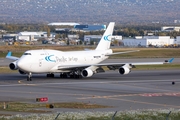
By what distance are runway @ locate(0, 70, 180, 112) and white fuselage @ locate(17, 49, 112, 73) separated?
1.35m

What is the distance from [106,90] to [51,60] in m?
Answer: 12.2

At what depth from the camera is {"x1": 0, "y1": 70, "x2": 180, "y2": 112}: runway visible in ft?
148

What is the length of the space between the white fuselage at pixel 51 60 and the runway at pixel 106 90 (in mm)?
1350

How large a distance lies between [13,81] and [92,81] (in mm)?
8160

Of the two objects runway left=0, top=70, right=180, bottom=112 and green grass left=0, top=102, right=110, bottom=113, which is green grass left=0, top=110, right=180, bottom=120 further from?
runway left=0, top=70, right=180, bottom=112

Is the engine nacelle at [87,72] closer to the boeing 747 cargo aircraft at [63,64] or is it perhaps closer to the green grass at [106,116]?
the boeing 747 cargo aircraft at [63,64]

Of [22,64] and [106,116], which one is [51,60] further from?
[106,116]

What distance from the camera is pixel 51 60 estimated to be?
63.9m

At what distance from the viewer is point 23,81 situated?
6225cm

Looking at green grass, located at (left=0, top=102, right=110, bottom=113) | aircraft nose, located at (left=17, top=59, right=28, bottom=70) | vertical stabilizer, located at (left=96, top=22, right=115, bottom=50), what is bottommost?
green grass, located at (left=0, top=102, right=110, bottom=113)

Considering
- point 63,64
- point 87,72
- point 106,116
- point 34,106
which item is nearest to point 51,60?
point 63,64

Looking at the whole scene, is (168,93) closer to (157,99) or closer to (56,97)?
(157,99)

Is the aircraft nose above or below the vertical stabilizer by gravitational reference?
below

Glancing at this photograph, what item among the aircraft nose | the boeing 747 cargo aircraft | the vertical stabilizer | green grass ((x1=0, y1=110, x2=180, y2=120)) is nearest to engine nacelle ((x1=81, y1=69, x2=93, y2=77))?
the boeing 747 cargo aircraft
